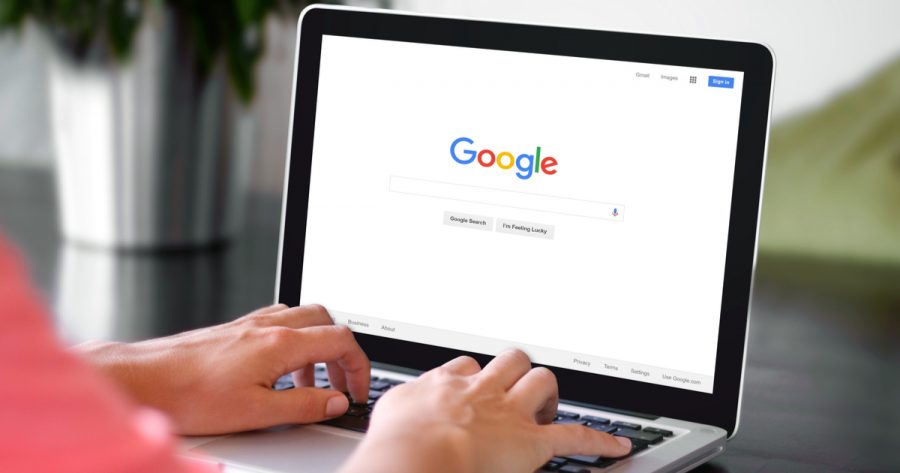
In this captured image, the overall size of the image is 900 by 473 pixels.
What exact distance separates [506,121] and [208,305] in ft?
2.39

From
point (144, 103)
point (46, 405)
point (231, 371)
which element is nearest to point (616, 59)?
point (231, 371)

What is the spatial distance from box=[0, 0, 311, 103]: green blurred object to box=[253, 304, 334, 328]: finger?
1082 mm

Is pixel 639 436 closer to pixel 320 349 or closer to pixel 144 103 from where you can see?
pixel 320 349

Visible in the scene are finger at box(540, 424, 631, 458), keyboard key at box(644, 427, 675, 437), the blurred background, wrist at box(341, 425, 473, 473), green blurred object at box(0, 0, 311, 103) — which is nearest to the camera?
wrist at box(341, 425, 473, 473)

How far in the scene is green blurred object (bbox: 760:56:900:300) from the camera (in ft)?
5.69

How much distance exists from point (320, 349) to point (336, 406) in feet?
0.13

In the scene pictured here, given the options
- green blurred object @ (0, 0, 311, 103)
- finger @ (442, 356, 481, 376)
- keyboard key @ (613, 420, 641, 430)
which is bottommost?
keyboard key @ (613, 420, 641, 430)

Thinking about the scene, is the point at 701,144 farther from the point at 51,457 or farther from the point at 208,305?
the point at 208,305

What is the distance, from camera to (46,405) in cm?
25

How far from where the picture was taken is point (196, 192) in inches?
73.5

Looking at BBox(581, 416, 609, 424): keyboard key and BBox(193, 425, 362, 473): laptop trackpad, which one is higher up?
BBox(581, 416, 609, 424): keyboard key

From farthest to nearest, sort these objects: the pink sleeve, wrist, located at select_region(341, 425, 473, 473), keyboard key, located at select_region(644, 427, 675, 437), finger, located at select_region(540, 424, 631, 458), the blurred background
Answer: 1. the blurred background
2. keyboard key, located at select_region(644, 427, 675, 437)
3. finger, located at select_region(540, 424, 631, 458)
4. wrist, located at select_region(341, 425, 473, 473)
5. the pink sleeve

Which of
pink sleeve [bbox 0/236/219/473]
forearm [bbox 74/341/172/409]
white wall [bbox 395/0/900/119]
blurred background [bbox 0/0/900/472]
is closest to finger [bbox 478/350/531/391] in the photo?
forearm [bbox 74/341/172/409]

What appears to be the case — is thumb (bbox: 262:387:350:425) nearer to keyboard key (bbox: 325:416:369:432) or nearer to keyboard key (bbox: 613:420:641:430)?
keyboard key (bbox: 325:416:369:432)
